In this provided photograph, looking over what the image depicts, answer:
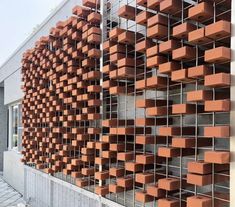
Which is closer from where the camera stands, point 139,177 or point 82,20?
point 139,177

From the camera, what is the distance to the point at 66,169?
314 centimetres

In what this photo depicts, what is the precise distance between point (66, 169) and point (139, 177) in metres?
1.29

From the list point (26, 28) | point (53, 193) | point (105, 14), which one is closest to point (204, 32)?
point (105, 14)

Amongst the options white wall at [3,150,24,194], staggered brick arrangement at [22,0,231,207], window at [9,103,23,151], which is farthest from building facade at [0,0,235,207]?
window at [9,103,23,151]

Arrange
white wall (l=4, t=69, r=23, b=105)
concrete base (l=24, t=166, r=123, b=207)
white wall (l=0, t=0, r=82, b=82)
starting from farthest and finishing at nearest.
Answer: white wall (l=4, t=69, r=23, b=105) → white wall (l=0, t=0, r=82, b=82) → concrete base (l=24, t=166, r=123, b=207)

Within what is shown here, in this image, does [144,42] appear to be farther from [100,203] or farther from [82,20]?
[100,203]

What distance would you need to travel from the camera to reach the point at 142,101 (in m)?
2.04

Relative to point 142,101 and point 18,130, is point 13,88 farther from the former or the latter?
point 142,101

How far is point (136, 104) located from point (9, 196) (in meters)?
4.50

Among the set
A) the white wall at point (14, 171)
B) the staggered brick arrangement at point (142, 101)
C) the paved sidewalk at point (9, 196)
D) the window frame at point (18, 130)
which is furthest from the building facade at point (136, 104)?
the window frame at point (18, 130)

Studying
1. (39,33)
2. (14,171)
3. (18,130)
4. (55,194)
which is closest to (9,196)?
(14,171)

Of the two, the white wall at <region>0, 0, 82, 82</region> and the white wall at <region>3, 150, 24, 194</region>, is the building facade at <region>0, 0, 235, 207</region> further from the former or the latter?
the white wall at <region>3, 150, 24, 194</region>

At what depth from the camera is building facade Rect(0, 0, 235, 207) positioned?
160 centimetres

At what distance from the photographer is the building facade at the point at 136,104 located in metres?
1.60
